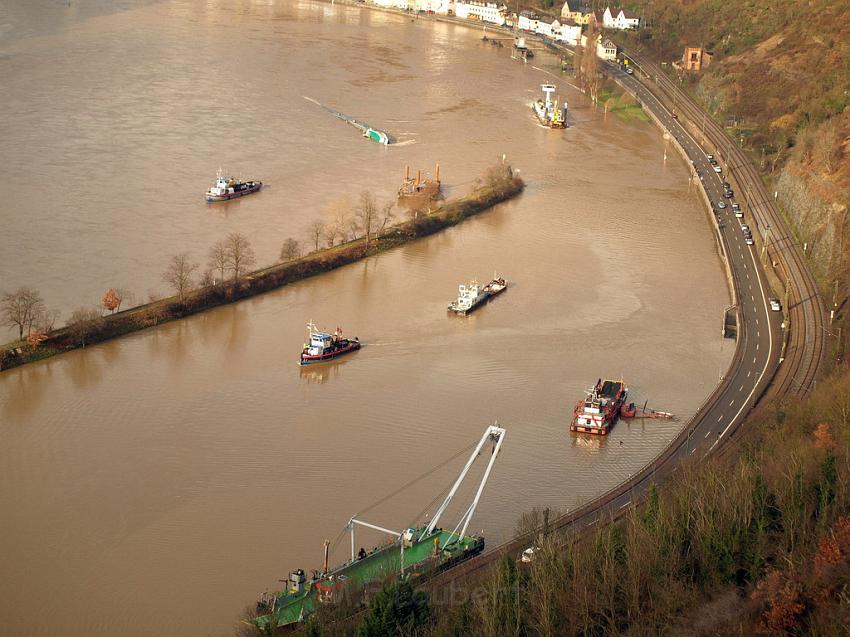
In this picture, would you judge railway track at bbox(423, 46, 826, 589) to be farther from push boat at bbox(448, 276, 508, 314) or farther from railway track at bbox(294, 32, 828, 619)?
push boat at bbox(448, 276, 508, 314)

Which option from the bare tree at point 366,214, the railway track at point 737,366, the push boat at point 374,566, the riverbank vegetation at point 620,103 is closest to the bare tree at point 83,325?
the bare tree at point 366,214

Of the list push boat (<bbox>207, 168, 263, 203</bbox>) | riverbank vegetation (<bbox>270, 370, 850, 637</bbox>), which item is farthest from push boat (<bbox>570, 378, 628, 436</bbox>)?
push boat (<bbox>207, 168, 263, 203</bbox>)

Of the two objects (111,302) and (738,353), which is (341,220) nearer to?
(111,302)

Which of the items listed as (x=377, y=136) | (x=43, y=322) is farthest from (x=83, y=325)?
(x=377, y=136)

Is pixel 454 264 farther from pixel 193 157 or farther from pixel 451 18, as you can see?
pixel 451 18

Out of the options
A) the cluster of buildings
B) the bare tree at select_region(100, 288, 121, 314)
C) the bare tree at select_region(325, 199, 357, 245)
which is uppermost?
the cluster of buildings

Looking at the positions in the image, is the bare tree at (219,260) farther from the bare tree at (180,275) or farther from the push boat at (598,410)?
the push boat at (598,410)
